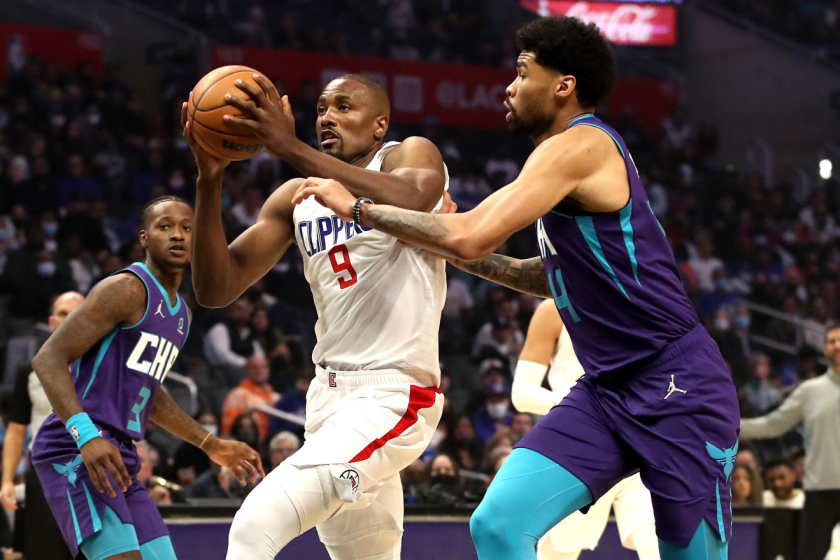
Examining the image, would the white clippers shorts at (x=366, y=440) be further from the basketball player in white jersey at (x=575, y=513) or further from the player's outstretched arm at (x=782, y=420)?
the player's outstretched arm at (x=782, y=420)

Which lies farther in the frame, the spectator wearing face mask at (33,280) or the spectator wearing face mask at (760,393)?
the spectator wearing face mask at (760,393)

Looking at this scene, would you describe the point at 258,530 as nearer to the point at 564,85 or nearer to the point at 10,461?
the point at 564,85

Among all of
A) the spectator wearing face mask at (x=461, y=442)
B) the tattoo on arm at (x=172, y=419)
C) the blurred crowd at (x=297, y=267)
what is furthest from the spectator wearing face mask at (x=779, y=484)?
the tattoo on arm at (x=172, y=419)

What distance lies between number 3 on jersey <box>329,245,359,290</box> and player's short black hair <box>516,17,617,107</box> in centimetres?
102

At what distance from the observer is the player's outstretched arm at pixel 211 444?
15.1 ft

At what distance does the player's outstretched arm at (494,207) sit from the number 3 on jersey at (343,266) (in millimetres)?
667

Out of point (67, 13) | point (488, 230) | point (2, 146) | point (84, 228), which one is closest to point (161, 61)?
point (67, 13)

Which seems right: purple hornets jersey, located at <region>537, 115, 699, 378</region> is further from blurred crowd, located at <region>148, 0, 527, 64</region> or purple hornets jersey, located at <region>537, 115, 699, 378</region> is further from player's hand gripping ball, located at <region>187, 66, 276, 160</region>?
blurred crowd, located at <region>148, 0, 527, 64</region>

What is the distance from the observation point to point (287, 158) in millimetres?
3371

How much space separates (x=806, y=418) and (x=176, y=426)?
531 cm

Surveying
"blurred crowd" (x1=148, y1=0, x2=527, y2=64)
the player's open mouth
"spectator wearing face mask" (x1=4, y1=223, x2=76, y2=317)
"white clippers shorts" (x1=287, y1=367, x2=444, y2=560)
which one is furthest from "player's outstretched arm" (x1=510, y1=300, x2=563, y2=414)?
"blurred crowd" (x1=148, y1=0, x2=527, y2=64)

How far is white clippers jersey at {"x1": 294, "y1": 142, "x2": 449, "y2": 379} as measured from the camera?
3.87m

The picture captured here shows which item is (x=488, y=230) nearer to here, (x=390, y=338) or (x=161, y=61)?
(x=390, y=338)

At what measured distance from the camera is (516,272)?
414cm
